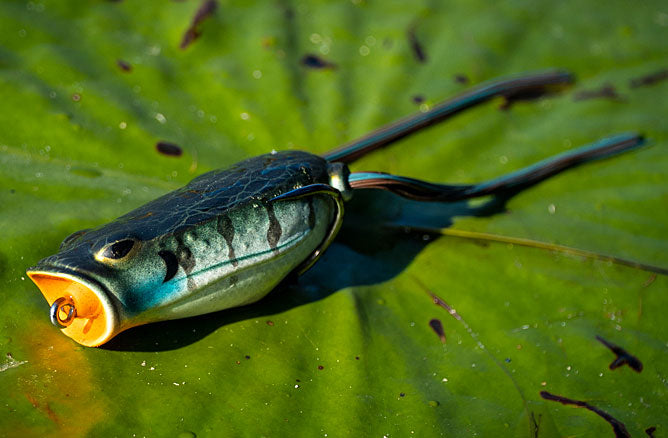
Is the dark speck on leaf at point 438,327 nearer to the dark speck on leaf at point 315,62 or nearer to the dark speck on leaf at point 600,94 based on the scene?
the dark speck on leaf at point 315,62

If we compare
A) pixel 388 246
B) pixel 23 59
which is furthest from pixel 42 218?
pixel 388 246

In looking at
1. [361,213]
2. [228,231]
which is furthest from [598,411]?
[228,231]

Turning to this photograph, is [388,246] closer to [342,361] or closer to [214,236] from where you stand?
[342,361]

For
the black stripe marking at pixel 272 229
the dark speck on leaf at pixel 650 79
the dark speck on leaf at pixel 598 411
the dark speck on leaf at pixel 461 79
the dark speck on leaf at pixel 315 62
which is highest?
the black stripe marking at pixel 272 229

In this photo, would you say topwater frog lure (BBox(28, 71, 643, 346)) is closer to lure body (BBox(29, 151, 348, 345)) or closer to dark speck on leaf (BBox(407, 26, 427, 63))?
lure body (BBox(29, 151, 348, 345))

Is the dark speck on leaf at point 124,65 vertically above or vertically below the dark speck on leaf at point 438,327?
above

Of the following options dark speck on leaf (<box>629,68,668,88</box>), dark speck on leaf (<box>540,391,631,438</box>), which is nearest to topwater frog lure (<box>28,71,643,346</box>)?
dark speck on leaf (<box>540,391,631,438</box>)

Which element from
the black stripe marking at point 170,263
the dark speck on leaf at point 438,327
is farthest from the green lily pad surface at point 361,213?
the black stripe marking at point 170,263
